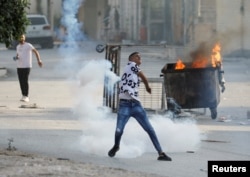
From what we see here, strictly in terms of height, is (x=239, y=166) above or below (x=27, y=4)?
below

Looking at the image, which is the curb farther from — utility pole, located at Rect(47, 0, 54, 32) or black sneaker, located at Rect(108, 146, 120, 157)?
utility pole, located at Rect(47, 0, 54, 32)

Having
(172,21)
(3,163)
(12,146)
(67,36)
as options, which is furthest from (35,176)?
(172,21)

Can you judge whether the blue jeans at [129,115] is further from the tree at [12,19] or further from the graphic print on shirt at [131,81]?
the tree at [12,19]

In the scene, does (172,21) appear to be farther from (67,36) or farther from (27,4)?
(27,4)

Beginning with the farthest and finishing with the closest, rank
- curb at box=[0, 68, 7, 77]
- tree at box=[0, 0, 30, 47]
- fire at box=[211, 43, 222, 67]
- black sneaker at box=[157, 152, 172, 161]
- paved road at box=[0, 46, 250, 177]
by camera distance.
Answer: curb at box=[0, 68, 7, 77]
fire at box=[211, 43, 222, 67]
tree at box=[0, 0, 30, 47]
paved road at box=[0, 46, 250, 177]
black sneaker at box=[157, 152, 172, 161]

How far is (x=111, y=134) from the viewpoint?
15.4m

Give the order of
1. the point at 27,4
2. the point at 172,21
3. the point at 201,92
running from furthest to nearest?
the point at 172,21, the point at 201,92, the point at 27,4

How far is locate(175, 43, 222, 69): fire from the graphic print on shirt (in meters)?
5.58

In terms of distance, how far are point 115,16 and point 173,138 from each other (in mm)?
37601

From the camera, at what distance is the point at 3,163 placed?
495 inches

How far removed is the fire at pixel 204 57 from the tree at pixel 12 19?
5691mm

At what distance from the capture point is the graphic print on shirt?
13.5 metres

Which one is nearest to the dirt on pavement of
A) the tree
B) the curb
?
the tree

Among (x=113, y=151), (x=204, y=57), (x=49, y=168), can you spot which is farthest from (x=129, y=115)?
(x=204, y=57)
